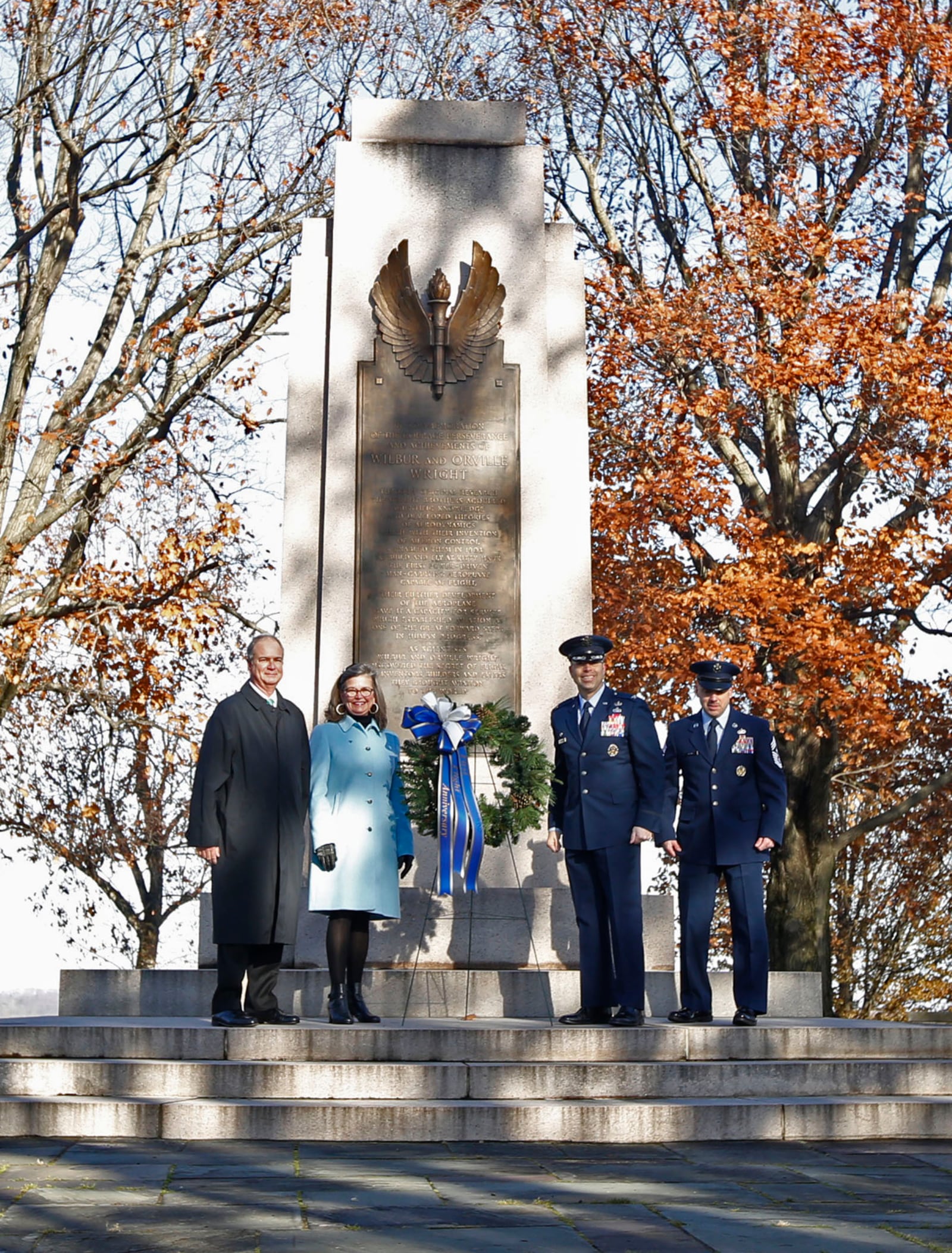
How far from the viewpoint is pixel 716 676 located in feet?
28.0

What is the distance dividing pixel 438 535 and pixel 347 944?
10.0 ft

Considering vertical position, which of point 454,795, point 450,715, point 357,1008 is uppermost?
point 450,715

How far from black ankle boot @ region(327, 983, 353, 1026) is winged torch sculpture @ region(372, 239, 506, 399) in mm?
4022

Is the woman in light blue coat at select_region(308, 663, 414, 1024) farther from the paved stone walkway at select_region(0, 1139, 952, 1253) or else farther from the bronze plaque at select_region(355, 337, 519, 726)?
the bronze plaque at select_region(355, 337, 519, 726)

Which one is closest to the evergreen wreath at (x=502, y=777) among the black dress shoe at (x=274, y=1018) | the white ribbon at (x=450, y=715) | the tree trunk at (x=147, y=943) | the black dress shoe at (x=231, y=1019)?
the white ribbon at (x=450, y=715)

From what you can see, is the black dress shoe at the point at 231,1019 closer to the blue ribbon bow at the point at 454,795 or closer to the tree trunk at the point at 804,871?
the blue ribbon bow at the point at 454,795

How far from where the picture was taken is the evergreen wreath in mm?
8898

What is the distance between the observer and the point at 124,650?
1852cm

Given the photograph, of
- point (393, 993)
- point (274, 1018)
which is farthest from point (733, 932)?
point (274, 1018)

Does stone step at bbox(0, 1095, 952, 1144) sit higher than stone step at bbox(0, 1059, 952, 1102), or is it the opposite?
stone step at bbox(0, 1059, 952, 1102)

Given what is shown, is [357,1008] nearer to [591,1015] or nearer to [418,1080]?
[418,1080]

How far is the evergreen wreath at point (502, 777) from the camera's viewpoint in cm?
890

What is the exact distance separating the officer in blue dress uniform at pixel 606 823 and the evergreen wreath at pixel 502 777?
20.5 inches

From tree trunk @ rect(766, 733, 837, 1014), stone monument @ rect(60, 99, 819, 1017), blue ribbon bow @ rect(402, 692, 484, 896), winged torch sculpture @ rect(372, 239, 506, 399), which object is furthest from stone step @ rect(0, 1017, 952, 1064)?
tree trunk @ rect(766, 733, 837, 1014)
